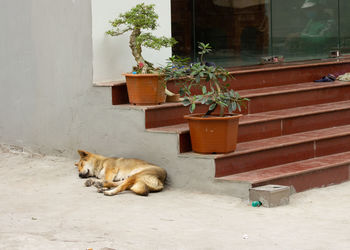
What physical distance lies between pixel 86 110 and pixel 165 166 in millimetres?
1220

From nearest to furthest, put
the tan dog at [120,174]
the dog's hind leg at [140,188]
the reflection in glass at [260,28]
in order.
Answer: the dog's hind leg at [140,188] < the tan dog at [120,174] < the reflection in glass at [260,28]

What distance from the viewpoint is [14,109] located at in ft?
26.5

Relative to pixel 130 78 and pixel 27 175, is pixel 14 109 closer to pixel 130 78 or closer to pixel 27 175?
pixel 27 175

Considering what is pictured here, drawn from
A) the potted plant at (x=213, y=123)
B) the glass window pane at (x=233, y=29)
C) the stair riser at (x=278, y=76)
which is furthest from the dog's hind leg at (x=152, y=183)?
the glass window pane at (x=233, y=29)

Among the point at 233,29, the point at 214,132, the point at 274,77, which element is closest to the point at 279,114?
the point at 274,77

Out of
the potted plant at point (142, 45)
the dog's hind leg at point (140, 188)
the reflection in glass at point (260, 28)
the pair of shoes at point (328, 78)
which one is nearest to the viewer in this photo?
the dog's hind leg at point (140, 188)

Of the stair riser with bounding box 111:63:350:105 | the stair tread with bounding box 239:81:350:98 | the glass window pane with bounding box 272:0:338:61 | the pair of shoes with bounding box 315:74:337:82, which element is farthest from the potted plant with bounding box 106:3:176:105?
the glass window pane with bounding box 272:0:338:61

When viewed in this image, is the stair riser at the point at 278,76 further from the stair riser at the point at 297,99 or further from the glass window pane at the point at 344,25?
the glass window pane at the point at 344,25

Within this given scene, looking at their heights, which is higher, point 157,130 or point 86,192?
point 157,130

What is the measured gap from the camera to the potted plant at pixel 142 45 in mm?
6809

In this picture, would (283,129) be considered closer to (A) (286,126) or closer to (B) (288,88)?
(A) (286,126)

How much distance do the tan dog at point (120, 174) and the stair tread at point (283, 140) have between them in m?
0.36

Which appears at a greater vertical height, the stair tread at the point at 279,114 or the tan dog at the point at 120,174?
the stair tread at the point at 279,114

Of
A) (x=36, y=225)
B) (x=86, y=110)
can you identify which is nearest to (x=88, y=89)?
(x=86, y=110)
